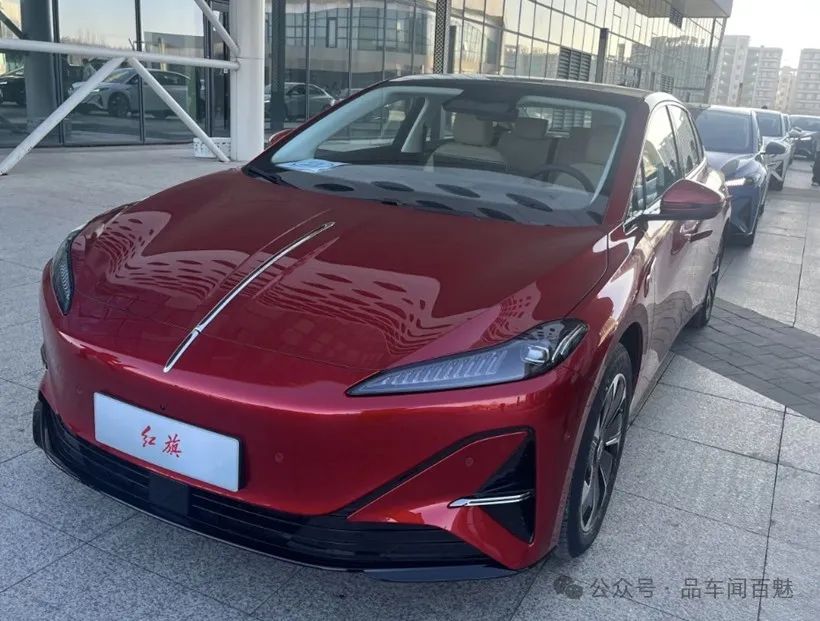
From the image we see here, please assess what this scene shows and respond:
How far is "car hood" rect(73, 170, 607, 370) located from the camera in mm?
2145

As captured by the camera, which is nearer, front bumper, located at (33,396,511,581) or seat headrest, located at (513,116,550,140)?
front bumper, located at (33,396,511,581)

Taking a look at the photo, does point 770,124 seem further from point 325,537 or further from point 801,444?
point 325,537

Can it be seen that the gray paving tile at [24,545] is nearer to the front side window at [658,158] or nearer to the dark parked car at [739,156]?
the front side window at [658,158]

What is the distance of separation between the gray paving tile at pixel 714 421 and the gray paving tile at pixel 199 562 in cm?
205

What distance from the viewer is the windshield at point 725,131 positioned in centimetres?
902

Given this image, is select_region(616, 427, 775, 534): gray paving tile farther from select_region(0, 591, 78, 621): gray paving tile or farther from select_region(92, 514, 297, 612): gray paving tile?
select_region(0, 591, 78, 621): gray paving tile

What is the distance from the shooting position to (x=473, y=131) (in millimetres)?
3420

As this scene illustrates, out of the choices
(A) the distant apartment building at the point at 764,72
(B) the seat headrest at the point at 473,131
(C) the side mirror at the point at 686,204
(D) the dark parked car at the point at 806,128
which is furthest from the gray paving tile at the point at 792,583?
(A) the distant apartment building at the point at 764,72

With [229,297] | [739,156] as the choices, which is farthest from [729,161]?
[229,297]

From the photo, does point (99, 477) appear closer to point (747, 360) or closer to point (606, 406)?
point (606, 406)

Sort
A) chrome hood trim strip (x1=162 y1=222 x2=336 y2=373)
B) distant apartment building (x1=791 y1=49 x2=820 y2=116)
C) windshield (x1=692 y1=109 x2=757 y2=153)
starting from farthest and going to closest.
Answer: distant apartment building (x1=791 y1=49 x2=820 y2=116) < windshield (x1=692 y1=109 x2=757 y2=153) < chrome hood trim strip (x1=162 y1=222 x2=336 y2=373)

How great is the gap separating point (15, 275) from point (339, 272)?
12.1 ft

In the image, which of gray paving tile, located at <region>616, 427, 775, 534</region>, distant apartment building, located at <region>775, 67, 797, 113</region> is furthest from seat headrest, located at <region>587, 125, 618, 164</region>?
distant apartment building, located at <region>775, 67, 797, 113</region>

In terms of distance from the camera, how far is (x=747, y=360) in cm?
484
